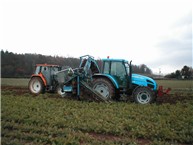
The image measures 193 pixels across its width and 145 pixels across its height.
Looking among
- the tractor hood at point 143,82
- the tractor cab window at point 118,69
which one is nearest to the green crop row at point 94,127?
the tractor hood at point 143,82

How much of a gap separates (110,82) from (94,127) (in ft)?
16.3

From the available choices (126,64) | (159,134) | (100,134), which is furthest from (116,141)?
(126,64)

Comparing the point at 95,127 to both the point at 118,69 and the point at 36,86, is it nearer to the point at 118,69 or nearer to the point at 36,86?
the point at 118,69

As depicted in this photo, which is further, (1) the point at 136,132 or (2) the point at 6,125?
(2) the point at 6,125

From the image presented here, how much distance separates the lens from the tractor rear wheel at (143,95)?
10219mm

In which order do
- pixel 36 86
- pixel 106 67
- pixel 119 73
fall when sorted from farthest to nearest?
pixel 36 86 < pixel 106 67 < pixel 119 73

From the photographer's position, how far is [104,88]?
10.8 metres

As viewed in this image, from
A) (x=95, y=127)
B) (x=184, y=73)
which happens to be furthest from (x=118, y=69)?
(x=184, y=73)

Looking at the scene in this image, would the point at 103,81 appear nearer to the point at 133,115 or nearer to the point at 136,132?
the point at 133,115

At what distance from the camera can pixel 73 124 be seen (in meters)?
6.22

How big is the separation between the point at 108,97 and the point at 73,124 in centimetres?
457

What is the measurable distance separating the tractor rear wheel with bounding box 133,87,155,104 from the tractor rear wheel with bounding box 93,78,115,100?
1.10 metres

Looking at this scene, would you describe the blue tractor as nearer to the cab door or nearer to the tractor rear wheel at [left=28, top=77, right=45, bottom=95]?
the cab door

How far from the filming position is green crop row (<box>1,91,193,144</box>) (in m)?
5.27
